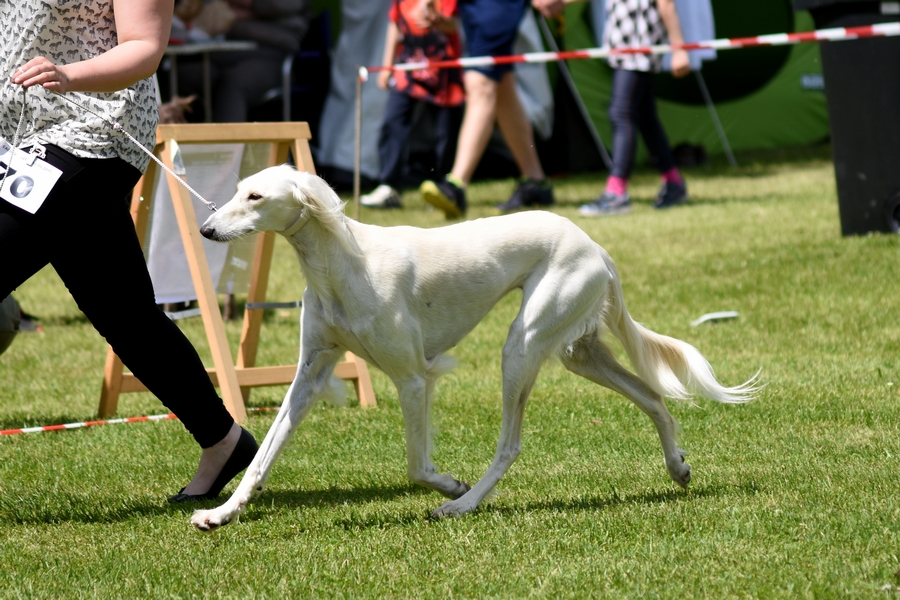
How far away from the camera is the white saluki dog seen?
3.55 metres

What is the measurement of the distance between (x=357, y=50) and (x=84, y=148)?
29.7 feet

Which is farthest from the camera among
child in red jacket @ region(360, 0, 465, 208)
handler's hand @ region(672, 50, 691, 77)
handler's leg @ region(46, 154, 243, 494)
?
child in red jacket @ region(360, 0, 465, 208)

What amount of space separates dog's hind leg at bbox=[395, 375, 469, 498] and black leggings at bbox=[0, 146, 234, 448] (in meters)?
0.68

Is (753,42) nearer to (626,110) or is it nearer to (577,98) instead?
(626,110)

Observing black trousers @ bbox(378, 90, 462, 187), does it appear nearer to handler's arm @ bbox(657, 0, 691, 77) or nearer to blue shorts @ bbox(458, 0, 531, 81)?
blue shorts @ bbox(458, 0, 531, 81)

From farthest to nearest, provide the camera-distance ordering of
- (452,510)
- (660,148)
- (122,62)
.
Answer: (660,148) → (452,510) → (122,62)

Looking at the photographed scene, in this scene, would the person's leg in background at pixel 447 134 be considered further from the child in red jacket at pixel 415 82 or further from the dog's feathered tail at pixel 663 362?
the dog's feathered tail at pixel 663 362

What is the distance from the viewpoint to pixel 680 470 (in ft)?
12.8

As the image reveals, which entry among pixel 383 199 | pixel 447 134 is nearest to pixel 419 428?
pixel 383 199

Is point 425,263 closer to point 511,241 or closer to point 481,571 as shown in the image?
point 511,241

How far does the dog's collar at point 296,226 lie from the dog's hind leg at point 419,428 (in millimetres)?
563

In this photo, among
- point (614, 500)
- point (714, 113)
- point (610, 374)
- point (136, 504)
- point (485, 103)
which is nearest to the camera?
point (614, 500)

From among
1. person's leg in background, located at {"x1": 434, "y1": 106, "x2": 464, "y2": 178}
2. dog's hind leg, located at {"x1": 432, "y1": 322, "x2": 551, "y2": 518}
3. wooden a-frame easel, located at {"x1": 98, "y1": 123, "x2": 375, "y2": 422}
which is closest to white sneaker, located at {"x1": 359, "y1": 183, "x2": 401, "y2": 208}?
person's leg in background, located at {"x1": 434, "y1": 106, "x2": 464, "y2": 178}

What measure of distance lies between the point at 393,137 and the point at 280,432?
7.55 meters
